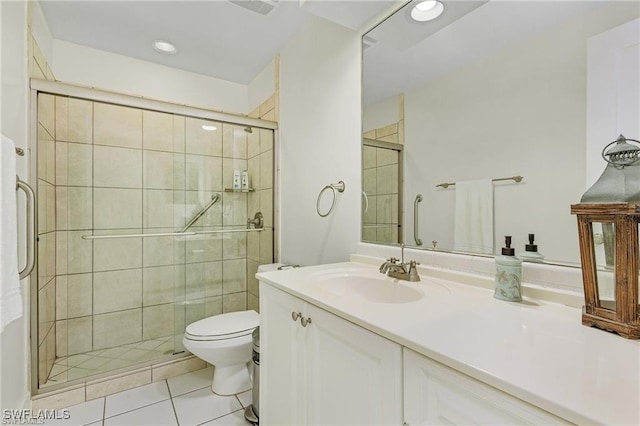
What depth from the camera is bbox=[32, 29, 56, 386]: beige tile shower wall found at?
1666mm

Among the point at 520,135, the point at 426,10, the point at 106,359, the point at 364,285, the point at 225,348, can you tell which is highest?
the point at 426,10

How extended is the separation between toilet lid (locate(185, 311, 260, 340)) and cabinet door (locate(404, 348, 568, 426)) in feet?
4.34

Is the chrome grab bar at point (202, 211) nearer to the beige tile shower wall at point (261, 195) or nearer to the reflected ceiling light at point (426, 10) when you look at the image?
the beige tile shower wall at point (261, 195)

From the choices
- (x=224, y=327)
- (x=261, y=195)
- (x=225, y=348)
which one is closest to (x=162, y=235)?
(x=261, y=195)

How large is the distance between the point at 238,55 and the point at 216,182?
3.52 feet

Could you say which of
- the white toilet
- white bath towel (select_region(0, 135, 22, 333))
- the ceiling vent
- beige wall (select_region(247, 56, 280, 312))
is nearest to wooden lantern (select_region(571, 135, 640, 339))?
the white toilet

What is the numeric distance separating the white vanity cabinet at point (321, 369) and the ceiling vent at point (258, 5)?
5.55 ft

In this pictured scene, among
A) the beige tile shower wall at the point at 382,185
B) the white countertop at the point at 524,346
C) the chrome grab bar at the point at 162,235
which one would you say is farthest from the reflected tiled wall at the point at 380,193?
the chrome grab bar at the point at 162,235

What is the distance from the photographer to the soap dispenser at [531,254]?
944mm

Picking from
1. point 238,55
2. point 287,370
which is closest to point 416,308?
point 287,370

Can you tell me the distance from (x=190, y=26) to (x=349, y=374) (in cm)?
237

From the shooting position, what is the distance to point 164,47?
231 cm

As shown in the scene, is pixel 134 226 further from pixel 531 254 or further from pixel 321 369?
pixel 531 254

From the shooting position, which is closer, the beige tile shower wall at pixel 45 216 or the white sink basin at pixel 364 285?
the white sink basin at pixel 364 285
